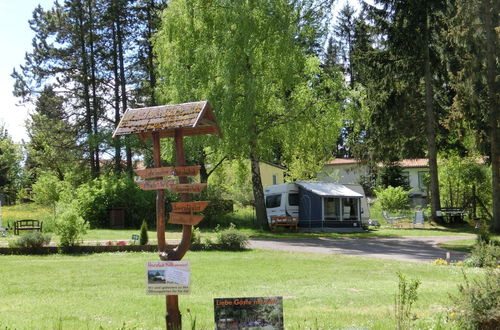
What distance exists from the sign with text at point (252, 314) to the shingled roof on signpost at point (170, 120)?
2441mm

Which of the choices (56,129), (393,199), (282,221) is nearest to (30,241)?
(282,221)

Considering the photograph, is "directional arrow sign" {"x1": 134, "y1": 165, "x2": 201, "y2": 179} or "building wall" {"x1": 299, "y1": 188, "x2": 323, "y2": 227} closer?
"directional arrow sign" {"x1": 134, "y1": 165, "x2": 201, "y2": 179}

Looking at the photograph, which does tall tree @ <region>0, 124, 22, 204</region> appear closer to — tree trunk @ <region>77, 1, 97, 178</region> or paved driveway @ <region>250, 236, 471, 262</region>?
tree trunk @ <region>77, 1, 97, 178</region>

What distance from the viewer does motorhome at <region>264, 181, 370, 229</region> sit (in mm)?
30859

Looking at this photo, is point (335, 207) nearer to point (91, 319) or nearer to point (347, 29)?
point (91, 319)

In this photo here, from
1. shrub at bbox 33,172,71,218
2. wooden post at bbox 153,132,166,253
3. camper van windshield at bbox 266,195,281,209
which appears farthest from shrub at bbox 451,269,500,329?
shrub at bbox 33,172,71,218

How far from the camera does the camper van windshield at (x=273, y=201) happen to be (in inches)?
1277

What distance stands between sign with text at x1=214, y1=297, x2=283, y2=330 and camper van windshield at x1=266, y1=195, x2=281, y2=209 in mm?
26403

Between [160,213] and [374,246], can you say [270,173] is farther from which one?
[160,213]

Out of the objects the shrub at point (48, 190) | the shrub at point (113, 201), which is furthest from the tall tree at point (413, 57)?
the shrub at point (48, 190)

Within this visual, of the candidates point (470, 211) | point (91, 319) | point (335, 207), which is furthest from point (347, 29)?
point (91, 319)

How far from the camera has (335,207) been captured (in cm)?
3134

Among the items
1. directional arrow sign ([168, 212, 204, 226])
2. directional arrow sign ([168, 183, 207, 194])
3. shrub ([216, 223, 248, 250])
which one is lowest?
shrub ([216, 223, 248, 250])

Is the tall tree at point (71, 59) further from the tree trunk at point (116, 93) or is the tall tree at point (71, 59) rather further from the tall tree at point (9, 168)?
the tall tree at point (9, 168)
